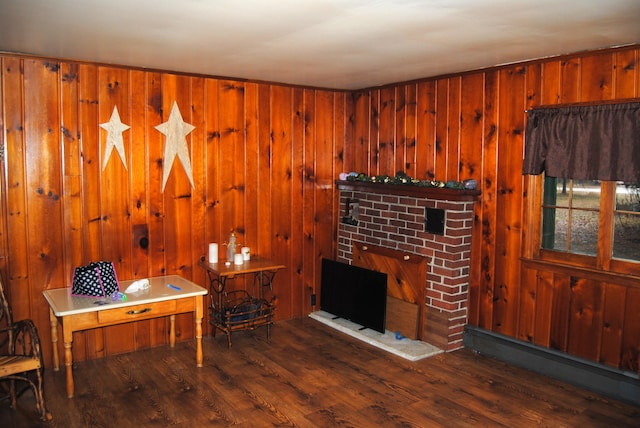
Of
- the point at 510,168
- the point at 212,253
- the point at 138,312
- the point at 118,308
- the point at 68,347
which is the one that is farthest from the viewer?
the point at 212,253

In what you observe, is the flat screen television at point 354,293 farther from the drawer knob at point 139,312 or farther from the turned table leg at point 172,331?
the drawer knob at point 139,312

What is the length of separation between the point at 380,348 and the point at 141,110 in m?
2.73

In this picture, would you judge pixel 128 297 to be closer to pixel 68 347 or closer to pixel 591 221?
pixel 68 347

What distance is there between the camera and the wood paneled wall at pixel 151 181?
3900 mm

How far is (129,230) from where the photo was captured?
170 inches

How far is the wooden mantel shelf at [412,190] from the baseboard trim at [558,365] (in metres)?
1.10

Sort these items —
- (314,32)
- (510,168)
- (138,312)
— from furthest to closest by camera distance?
(510,168), (138,312), (314,32)

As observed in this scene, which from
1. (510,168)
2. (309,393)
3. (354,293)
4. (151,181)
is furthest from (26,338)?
(510,168)

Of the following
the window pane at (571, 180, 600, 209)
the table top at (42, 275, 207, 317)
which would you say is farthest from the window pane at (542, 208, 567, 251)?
the table top at (42, 275, 207, 317)

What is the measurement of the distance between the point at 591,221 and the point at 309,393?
2.27 metres

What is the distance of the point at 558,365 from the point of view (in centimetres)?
385

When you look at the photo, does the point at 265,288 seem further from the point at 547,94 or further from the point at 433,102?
the point at 547,94

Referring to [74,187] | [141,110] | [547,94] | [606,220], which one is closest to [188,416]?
[74,187]

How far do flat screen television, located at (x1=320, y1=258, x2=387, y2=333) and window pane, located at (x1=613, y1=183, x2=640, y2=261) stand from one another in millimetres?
1787
